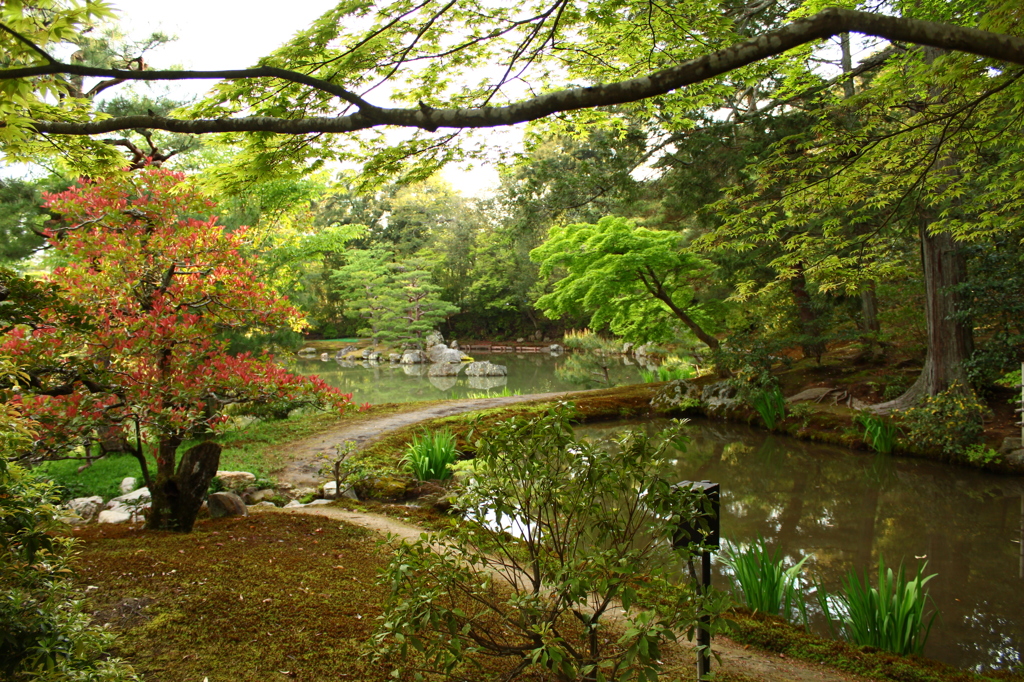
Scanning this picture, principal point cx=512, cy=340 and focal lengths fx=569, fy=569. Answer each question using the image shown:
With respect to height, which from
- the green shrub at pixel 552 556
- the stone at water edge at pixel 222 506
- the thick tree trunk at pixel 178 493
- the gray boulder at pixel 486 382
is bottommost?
the gray boulder at pixel 486 382

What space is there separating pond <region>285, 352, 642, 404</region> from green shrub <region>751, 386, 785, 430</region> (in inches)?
172

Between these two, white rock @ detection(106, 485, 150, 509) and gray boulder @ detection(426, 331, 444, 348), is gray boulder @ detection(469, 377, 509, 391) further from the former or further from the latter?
white rock @ detection(106, 485, 150, 509)

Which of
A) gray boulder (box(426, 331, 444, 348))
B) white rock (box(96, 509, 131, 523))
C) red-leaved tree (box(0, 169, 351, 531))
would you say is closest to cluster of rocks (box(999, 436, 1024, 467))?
red-leaved tree (box(0, 169, 351, 531))

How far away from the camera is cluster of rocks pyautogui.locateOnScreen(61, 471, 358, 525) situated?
3562 millimetres

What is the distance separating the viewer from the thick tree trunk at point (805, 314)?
8594 mm

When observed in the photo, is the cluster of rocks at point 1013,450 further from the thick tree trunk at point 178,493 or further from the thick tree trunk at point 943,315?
the thick tree trunk at point 178,493

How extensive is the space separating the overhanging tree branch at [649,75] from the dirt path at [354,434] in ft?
12.4

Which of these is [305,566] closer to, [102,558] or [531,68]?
[102,558]

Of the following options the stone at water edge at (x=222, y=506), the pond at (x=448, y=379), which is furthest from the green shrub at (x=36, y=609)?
the pond at (x=448, y=379)

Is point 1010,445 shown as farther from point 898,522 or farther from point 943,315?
point 898,522

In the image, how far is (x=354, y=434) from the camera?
689 cm

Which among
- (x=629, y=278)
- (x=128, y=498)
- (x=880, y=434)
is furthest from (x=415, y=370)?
(x=128, y=498)

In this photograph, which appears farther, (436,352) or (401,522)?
(436,352)

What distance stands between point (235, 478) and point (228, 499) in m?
1.26
